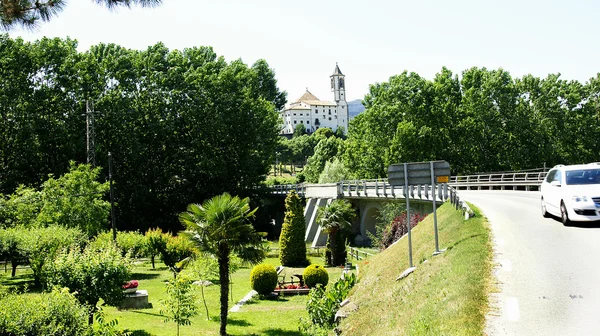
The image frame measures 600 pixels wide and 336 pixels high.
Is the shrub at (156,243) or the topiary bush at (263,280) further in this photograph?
the shrub at (156,243)

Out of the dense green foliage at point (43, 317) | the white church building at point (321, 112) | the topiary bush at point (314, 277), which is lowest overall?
the topiary bush at point (314, 277)

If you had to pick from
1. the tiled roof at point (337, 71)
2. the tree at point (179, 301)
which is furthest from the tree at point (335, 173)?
the tiled roof at point (337, 71)

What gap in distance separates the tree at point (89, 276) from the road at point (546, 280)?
39.3 feet

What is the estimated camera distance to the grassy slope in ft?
29.9

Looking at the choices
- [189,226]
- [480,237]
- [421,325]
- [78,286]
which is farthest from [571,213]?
[78,286]

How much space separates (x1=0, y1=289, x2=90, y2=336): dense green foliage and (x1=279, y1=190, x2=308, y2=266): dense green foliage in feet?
75.6

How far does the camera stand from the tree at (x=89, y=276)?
18.1 meters

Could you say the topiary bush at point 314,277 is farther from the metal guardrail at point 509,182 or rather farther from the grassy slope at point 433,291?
the metal guardrail at point 509,182

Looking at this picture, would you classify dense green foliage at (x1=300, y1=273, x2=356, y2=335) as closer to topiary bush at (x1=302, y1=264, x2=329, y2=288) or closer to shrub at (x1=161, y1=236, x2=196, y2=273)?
topiary bush at (x1=302, y1=264, x2=329, y2=288)

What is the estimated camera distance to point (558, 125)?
60.9 meters

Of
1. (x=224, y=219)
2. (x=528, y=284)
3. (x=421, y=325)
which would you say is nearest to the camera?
(x=421, y=325)

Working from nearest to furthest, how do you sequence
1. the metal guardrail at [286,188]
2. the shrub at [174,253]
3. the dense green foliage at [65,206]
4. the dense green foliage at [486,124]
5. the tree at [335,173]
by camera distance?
1. the dense green foliage at [65,206]
2. the shrub at [174,253]
3. the dense green foliage at [486,124]
4. the metal guardrail at [286,188]
5. the tree at [335,173]

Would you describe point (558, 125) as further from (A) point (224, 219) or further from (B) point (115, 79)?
(A) point (224, 219)

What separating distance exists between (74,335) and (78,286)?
3.99 meters
